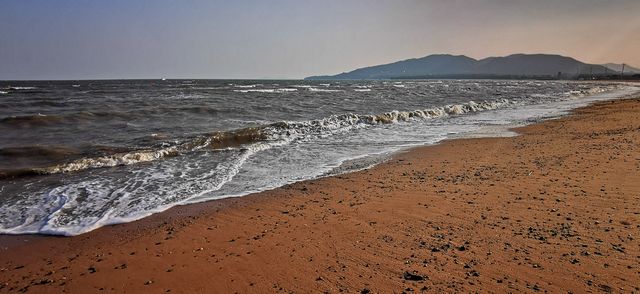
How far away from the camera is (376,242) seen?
4.61 metres

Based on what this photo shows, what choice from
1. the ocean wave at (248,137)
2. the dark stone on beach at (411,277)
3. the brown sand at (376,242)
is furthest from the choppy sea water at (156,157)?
the dark stone on beach at (411,277)

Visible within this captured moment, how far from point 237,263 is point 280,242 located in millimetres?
678

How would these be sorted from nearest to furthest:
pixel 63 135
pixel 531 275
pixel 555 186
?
pixel 531 275 < pixel 555 186 < pixel 63 135

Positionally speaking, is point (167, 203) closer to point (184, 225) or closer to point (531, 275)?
point (184, 225)

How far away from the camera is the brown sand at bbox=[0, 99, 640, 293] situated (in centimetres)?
376

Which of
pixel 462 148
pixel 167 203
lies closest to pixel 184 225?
pixel 167 203

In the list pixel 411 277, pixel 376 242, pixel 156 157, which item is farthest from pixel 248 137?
pixel 411 277

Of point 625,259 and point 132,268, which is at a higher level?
point 625,259

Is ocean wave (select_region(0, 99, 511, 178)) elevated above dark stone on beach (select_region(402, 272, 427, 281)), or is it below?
below

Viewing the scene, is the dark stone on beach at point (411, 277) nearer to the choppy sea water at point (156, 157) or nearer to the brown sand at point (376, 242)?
the brown sand at point (376, 242)

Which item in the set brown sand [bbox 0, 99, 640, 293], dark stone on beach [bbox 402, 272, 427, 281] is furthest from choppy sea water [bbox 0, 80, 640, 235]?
dark stone on beach [bbox 402, 272, 427, 281]

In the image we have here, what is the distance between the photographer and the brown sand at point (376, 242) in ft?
12.3

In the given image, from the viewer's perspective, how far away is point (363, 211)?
19.0 feet

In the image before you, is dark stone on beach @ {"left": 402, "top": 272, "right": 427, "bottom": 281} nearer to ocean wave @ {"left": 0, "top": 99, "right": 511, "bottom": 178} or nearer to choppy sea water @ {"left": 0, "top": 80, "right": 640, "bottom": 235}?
choppy sea water @ {"left": 0, "top": 80, "right": 640, "bottom": 235}
